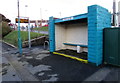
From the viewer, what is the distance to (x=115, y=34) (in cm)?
423

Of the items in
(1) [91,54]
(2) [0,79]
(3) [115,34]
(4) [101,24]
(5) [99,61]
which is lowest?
(2) [0,79]

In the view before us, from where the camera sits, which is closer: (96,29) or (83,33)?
(96,29)

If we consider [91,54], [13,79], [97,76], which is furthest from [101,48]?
[13,79]

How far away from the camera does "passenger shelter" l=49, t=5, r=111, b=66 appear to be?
4352mm

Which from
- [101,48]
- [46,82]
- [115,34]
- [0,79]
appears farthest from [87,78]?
[0,79]

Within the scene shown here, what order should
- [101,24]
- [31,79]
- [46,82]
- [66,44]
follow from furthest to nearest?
[66,44]
[101,24]
[31,79]
[46,82]

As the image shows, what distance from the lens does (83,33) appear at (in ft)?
22.4

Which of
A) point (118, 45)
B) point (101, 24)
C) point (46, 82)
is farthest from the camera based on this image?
point (101, 24)

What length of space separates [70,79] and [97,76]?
1093 mm

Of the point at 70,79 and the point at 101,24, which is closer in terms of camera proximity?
the point at 70,79

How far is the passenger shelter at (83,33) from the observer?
435cm

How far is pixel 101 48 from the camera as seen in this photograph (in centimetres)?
463

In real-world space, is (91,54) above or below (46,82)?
above

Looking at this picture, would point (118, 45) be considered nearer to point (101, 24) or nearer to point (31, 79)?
point (101, 24)
